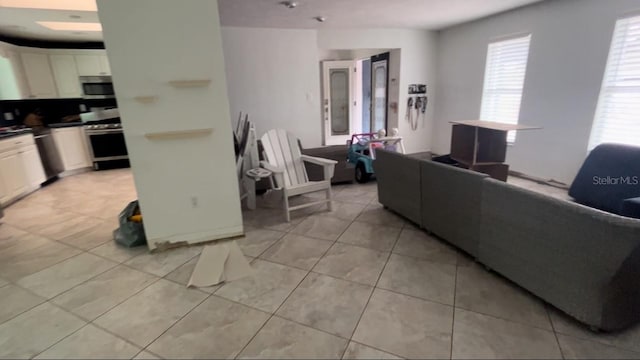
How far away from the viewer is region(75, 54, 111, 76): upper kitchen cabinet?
18.1ft

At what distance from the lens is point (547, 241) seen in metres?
1.80

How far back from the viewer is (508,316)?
1.84 m

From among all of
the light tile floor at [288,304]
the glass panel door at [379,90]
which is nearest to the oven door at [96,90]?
the light tile floor at [288,304]

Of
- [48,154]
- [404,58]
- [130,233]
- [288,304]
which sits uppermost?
[404,58]

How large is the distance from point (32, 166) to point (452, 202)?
5817mm

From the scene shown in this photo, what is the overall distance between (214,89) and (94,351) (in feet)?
6.50

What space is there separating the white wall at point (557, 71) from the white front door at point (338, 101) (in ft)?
9.66

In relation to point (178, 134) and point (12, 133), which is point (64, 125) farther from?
point (178, 134)

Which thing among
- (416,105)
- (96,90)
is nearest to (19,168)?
(96,90)

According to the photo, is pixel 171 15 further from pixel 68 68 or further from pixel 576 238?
pixel 68 68

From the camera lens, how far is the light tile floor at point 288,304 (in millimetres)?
1671

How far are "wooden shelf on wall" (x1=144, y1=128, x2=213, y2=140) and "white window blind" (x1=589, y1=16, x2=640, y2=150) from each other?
4.41 meters

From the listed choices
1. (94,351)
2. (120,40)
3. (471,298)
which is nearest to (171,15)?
(120,40)

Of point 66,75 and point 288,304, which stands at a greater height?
point 66,75
